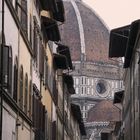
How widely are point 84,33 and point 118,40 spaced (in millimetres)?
124019

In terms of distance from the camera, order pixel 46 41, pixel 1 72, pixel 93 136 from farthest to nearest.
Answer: pixel 93 136
pixel 46 41
pixel 1 72

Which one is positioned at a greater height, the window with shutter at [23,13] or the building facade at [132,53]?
the window with shutter at [23,13]

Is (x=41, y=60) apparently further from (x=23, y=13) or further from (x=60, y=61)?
(x=60, y=61)

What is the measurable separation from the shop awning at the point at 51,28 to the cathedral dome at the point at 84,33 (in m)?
123

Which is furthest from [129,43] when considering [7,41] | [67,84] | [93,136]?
[93,136]

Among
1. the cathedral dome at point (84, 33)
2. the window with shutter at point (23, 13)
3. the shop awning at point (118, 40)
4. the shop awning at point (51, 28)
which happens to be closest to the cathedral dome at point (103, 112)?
the cathedral dome at point (84, 33)

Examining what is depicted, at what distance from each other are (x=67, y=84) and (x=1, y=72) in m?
43.2

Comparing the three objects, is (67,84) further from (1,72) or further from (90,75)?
(90,75)

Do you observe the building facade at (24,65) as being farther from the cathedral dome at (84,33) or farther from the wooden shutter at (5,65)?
the cathedral dome at (84,33)

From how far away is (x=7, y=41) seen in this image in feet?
61.5

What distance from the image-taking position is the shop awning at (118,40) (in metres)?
38.3

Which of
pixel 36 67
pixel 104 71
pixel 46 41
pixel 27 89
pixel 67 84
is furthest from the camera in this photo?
pixel 104 71

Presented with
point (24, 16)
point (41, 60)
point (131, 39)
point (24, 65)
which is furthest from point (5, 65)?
point (131, 39)

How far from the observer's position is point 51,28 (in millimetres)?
34219
